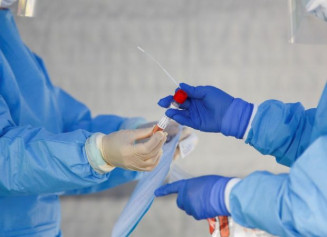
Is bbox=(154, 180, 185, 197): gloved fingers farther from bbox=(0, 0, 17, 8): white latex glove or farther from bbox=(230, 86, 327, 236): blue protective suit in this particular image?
bbox=(0, 0, 17, 8): white latex glove

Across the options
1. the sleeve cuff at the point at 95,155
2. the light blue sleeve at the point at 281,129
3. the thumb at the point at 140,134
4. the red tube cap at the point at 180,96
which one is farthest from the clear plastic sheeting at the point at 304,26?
the sleeve cuff at the point at 95,155

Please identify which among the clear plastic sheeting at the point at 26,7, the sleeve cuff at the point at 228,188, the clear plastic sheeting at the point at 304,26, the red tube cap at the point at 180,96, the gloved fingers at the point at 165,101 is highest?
the clear plastic sheeting at the point at 304,26

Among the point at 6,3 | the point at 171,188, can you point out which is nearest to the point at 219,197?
the point at 171,188

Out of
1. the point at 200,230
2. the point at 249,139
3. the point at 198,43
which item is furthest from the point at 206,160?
the point at 249,139

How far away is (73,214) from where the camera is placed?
189cm

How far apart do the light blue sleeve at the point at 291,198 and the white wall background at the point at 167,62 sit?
1076 millimetres

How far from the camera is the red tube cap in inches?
43.9

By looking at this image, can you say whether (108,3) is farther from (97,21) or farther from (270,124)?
(270,124)

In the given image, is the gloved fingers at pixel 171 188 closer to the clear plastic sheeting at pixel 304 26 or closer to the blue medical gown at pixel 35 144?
the blue medical gown at pixel 35 144

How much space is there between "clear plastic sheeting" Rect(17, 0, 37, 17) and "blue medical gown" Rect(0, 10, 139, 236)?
0.10m

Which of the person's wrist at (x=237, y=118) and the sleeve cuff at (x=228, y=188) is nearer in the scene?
the sleeve cuff at (x=228, y=188)

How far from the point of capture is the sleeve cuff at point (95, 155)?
1.02 meters

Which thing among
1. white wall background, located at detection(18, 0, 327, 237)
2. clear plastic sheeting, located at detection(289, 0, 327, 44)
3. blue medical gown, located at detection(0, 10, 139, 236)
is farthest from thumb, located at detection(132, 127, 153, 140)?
white wall background, located at detection(18, 0, 327, 237)

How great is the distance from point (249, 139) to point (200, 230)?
0.87 m
